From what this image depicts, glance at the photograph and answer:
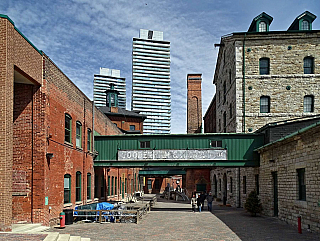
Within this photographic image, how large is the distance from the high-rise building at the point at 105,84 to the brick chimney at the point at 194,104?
114858 mm

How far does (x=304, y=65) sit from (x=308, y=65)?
1.10 ft

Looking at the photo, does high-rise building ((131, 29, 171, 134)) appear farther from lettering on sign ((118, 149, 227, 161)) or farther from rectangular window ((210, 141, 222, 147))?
rectangular window ((210, 141, 222, 147))

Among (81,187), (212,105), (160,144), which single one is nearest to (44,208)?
(81,187)

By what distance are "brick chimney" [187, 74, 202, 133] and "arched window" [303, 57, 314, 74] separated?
86.6 feet

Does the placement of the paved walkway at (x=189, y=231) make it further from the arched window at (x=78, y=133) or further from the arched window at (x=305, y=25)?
the arched window at (x=305, y=25)

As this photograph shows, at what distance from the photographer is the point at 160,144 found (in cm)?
2439

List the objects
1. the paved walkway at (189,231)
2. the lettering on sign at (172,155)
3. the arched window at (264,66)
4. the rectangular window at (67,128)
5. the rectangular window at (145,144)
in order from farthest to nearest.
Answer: the arched window at (264,66), the rectangular window at (145,144), the lettering on sign at (172,155), the rectangular window at (67,128), the paved walkway at (189,231)

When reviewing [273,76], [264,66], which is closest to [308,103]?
[273,76]

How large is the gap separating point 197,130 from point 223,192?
742 inches

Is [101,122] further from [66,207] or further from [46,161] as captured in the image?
[46,161]

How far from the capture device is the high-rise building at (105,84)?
568 ft

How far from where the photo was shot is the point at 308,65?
29.6m

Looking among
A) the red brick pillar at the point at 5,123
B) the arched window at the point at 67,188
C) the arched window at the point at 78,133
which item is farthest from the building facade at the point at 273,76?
the red brick pillar at the point at 5,123

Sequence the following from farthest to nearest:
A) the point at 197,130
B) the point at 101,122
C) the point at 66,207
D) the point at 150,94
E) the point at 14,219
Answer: the point at 150,94
the point at 197,130
the point at 101,122
the point at 66,207
the point at 14,219
